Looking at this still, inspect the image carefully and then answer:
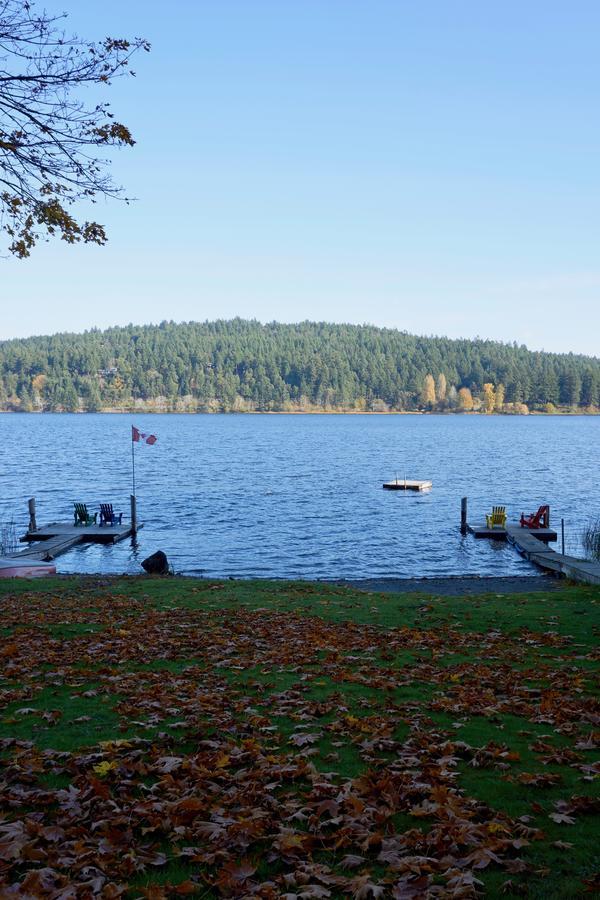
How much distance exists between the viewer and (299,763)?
20.7 ft

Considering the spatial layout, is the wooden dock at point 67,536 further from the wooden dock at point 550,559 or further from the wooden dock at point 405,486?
the wooden dock at point 405,486

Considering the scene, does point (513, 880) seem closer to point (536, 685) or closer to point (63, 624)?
point (536, 685)

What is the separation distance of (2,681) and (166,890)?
545 cm

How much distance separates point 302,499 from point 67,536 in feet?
67.1

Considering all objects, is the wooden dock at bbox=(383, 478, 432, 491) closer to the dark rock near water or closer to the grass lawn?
the dark rock near water

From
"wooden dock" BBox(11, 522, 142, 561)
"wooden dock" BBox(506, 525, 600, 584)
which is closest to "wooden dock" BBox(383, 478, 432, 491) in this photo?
"wooden dock" BBox(506, 525, 600, 584)

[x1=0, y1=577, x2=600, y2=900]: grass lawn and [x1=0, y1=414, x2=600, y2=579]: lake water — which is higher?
[x1=0, y1=577, x2=600, y2=900]: grass lawn

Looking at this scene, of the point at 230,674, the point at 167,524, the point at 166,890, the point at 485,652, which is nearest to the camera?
the point at 166,890

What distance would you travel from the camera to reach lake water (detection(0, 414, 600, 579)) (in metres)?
32.8

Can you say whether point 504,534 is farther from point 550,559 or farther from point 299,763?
point 299,763

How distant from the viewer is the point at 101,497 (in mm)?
55938

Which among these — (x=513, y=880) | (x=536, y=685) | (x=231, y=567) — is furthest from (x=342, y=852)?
(x=231, y=567)

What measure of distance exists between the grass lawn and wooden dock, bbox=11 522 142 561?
23181 millimetres

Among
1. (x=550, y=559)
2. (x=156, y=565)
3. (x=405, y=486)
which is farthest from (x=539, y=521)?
(x=156, y=565)
